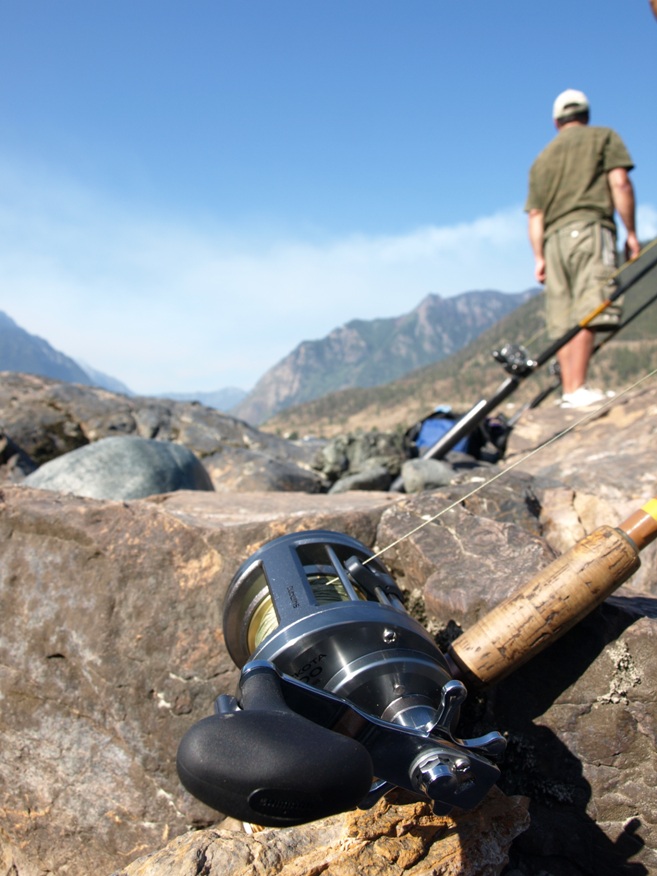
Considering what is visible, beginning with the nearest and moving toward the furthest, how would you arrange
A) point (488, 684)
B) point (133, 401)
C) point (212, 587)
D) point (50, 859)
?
point (488, 684), point (50, 859), point (212, 587), point (133, 401)

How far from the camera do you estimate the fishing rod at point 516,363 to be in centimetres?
598

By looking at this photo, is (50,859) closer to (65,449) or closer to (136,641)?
(136,641)

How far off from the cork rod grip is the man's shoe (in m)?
4.49

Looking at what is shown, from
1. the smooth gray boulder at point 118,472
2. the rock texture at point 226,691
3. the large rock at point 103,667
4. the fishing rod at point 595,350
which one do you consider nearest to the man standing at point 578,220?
the fishing rod at point 595,350

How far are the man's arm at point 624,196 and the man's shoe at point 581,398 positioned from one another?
4.40 ft

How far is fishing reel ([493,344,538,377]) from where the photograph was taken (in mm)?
6098

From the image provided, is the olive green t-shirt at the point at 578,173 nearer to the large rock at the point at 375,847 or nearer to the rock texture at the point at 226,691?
the rock texture at the point at 226,691

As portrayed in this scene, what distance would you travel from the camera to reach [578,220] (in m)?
6.33

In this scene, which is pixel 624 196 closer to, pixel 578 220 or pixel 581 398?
pixel 578 220

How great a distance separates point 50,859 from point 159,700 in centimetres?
65

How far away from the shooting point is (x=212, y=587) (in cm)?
273

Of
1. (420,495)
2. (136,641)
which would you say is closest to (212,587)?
(136,641)

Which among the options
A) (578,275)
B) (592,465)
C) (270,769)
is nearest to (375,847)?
(270,769)

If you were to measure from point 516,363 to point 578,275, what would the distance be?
1.13 m
